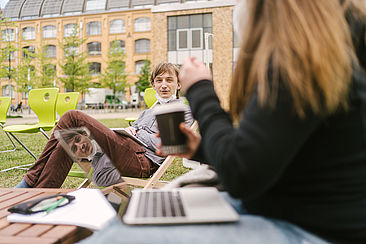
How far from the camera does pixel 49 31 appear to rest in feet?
150

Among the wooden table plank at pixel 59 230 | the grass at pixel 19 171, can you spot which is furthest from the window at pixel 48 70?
the wooden table plank at pixel 59 230

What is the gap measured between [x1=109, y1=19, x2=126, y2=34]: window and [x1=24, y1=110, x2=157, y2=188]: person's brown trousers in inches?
1718

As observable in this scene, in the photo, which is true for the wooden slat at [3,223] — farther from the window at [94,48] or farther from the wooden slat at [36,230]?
the window at [94,48]

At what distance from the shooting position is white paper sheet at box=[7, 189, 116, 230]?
126 cm

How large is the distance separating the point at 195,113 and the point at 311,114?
37 centimetres

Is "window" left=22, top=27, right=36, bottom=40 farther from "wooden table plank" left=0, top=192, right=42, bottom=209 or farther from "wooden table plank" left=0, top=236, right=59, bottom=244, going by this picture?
"wooden table plank" left=0, top=236, right=59, bottom=244

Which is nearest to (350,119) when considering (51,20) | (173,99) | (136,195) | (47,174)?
(136,195)

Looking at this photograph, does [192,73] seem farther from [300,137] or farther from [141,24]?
[141,24]

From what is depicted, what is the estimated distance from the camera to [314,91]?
2.53ft

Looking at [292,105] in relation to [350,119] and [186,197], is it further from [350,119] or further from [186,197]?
[186,197]

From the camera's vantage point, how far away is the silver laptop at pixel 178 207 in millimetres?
837

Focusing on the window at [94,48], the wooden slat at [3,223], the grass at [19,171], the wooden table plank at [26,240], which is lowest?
the grass at [19,171]

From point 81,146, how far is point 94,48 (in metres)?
45.7

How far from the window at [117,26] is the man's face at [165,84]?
139ft
